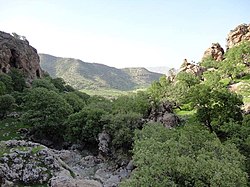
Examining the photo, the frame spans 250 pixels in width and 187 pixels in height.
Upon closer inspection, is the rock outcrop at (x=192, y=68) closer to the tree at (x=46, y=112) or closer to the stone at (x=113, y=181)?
the tree at (x=46, y=112)

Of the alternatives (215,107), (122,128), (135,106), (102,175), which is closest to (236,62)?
(135,106)

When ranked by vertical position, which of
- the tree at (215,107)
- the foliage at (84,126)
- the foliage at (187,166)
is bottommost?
the foliage at (84,126)

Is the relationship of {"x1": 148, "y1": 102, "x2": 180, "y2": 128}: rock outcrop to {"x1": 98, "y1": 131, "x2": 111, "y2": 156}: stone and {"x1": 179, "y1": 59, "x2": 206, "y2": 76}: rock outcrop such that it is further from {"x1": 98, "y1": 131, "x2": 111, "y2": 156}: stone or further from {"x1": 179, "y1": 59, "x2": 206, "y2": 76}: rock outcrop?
{"x1": 179, "y1": 59, "x2": 206, "y2": 76}: rock outcrop

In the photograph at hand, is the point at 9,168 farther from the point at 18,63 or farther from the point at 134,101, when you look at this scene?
the point at 18,63

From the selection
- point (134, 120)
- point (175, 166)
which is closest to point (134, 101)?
point (134, 120)

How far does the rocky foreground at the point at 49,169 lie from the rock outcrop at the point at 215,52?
310 feet

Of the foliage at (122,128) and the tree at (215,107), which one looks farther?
the foliage at (122,128)

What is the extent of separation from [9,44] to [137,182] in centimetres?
10010

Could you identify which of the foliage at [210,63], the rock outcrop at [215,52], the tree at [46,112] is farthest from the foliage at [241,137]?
the rock outcrop at [215,52]

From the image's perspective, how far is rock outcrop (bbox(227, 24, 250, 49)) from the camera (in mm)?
133625

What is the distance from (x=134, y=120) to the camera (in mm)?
58031

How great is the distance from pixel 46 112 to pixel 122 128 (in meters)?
21.1

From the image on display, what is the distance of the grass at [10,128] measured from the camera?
65.3 metres

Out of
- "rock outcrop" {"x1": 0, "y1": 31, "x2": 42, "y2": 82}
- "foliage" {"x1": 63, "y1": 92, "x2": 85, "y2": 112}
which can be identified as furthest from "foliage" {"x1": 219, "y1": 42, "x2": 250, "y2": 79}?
"rock outcrop" {"x1": 0, "y1": 31, "x2": 42, "y2": 82}
